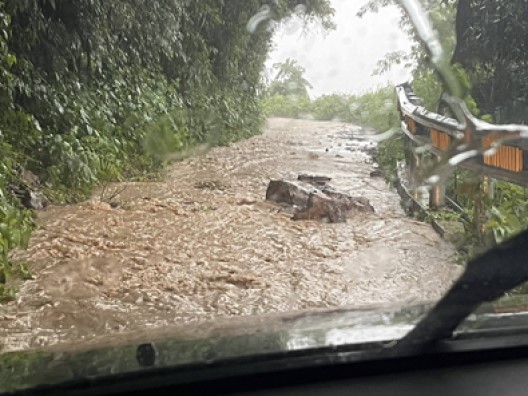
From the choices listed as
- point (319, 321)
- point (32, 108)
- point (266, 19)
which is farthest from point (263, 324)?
point (266, 19)

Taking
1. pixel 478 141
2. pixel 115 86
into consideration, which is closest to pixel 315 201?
pixel 478 141

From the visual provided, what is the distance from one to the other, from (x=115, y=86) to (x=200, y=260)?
328cm

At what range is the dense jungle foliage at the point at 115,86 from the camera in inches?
231

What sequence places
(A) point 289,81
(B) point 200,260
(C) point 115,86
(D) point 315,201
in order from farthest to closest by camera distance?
(A) point 289,81 → (C) point 115,86 → (D) point 315,201 → (B) point 200,260

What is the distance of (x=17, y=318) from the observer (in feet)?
11.7

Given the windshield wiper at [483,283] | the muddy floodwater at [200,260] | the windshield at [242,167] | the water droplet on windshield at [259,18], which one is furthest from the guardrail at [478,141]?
the water droplet on windshield at [259,18]

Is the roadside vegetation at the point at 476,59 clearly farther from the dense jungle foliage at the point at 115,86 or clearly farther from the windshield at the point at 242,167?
the dense jungle foliage at the point at 115,86

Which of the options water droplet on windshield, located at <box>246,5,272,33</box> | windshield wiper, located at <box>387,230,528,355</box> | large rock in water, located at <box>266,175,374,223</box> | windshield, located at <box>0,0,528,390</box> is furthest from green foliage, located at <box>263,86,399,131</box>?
windshield wiper, located at <box>387,230,528,355</box>

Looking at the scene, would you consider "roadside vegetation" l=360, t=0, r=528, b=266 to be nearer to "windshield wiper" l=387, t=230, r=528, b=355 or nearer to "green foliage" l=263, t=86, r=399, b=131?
"green foliage" l=263, t=86, r=399, b=131

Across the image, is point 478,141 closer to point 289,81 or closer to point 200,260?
point 200,260

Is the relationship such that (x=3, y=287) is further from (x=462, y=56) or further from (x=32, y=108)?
(x=462, y=56)

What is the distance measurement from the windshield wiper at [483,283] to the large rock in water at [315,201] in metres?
3.54

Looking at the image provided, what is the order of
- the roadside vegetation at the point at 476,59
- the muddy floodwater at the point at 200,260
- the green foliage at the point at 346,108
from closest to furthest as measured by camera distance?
the muddy floodwater at the point at 200,260
the roadside vegetation at the point at 476,59
the green foliage at the point at 346,108

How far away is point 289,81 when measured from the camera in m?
7.50
